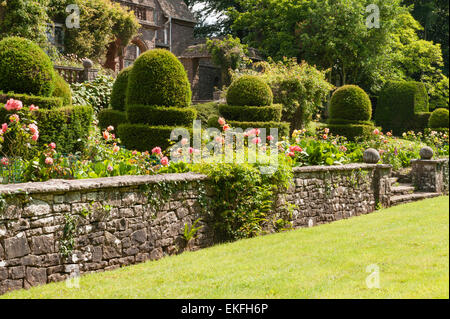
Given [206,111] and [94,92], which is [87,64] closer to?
[94,92]

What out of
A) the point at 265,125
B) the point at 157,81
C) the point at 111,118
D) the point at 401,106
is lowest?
the point at 265,125

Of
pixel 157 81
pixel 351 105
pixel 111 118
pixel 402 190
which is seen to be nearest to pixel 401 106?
pixel 351 105

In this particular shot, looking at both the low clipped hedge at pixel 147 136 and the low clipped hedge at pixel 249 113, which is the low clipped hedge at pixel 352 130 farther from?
the low clipped hedge at pixel 147 136

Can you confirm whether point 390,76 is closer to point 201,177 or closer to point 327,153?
point 327,153

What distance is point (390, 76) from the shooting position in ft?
102

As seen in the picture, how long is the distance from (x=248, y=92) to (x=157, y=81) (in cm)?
385

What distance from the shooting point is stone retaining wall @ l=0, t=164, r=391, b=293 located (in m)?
4.59

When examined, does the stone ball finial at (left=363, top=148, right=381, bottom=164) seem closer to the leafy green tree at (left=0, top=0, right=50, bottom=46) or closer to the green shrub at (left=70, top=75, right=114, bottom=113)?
the green shrub at (left=70, top=75, right=114, bottom=113)

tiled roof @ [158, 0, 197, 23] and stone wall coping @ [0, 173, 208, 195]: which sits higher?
tiled roof @ [158, 0, 197, 23]

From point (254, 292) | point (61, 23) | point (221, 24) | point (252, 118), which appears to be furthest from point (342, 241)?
point (221, 24)

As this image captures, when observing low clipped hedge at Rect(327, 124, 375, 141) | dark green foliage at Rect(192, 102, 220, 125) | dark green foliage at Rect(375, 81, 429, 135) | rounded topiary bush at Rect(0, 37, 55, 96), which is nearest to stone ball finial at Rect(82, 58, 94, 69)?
dark green foliage at Rect(192, 102, 220, 125)

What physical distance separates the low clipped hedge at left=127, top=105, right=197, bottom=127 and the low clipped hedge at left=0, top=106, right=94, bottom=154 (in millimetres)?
952

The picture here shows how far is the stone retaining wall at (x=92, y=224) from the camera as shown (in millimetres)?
4594

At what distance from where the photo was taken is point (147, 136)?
1028cm
